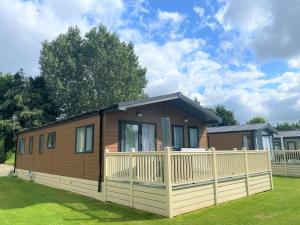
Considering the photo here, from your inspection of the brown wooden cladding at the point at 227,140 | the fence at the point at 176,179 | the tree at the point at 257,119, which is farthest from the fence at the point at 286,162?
the tree at the point at 257,119

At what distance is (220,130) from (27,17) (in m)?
17.4

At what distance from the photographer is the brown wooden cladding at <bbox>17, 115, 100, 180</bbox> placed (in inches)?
412

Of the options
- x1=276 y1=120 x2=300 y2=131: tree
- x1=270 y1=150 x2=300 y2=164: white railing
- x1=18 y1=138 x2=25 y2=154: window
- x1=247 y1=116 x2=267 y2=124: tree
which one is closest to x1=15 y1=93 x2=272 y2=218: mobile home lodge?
x1=18 y1=138 x2=25 y2=154: window

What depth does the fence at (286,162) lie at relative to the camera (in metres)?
16.2

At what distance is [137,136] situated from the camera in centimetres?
1118

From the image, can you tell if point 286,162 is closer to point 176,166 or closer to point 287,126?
point 176,166

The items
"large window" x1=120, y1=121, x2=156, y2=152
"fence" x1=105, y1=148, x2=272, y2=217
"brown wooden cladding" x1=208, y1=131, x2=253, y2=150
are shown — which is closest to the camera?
"fence" x1=105, y1=148, x2=272, y2=217

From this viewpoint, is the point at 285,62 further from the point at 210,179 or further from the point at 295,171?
the point at 210,179

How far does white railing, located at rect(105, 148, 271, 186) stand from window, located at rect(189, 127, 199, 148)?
3618 millimetres

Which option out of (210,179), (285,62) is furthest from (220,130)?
(210,179)

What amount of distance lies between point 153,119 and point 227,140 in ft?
43.5

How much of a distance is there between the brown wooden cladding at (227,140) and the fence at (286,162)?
4.86 m

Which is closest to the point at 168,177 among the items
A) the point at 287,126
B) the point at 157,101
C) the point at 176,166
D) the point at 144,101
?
the point at 176,166

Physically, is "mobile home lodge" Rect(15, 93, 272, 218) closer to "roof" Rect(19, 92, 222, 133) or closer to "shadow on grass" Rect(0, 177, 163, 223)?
"roof" Rect(19, 92, 222, 133)
